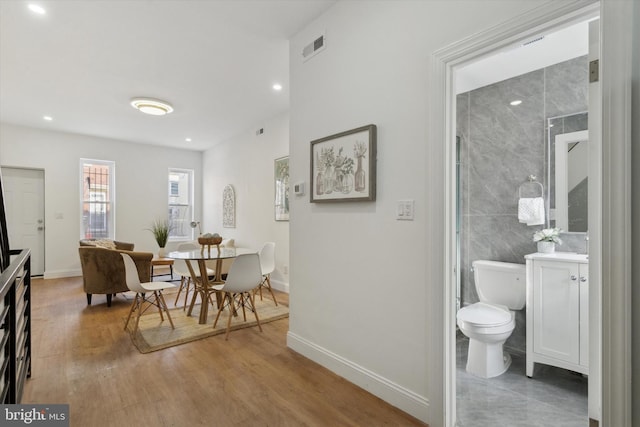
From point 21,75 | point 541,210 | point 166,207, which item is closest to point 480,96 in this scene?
point 541,210

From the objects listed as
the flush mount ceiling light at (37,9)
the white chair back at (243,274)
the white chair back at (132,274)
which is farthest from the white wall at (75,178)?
the white chair back at (243,274)

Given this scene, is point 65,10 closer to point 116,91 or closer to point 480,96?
point 116,91

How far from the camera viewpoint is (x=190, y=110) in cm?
489

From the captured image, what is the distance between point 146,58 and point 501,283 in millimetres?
4065

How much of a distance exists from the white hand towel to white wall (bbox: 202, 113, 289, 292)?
10.1ft

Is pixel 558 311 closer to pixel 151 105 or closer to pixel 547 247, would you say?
pixel 547 247

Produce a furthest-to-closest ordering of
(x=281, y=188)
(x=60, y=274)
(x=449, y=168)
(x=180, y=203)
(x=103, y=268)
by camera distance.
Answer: (x=180, y=203)
(x=60, y=274)
(x=281, y=188)
(x=103, y=268)
(x=449, y=168)

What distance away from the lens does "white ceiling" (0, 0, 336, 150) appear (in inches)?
101

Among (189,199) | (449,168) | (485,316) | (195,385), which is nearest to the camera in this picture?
(449,168)

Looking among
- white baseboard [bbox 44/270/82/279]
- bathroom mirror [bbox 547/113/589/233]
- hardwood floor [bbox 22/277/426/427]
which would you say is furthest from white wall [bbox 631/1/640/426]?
white baseboard [bbox 44/270/82/279]

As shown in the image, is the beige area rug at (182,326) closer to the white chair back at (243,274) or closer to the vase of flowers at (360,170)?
the white chair back at (243,274)

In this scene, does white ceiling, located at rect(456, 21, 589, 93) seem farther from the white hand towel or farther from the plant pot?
the plant pot

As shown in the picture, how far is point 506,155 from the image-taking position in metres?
2.94

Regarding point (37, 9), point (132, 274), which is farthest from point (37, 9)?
point (132, 274)
